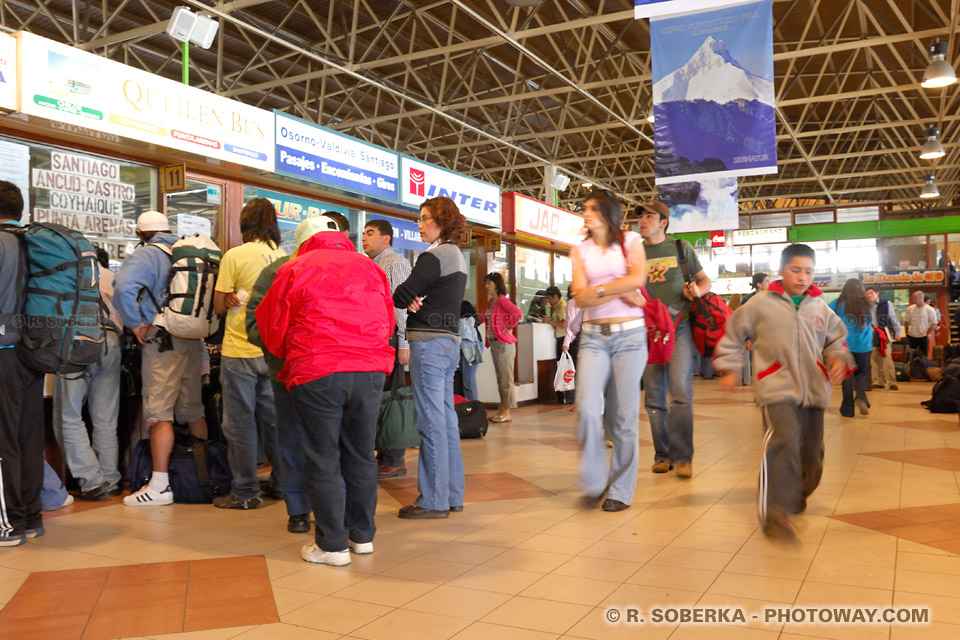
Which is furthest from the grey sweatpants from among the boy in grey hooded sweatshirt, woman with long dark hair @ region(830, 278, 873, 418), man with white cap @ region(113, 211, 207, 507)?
woman with long dark hair @ region(830, 278, 873, 418)

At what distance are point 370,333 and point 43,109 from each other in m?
2.63

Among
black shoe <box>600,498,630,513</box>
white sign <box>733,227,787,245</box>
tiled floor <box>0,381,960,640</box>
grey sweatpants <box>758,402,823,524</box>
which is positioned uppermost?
white sign <box>733,227,787,245</box>

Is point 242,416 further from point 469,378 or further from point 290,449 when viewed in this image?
point 469,378

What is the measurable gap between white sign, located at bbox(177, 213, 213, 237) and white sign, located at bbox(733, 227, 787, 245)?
25.0m

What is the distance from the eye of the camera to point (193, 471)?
474 centimetres

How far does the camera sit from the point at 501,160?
26.6 m

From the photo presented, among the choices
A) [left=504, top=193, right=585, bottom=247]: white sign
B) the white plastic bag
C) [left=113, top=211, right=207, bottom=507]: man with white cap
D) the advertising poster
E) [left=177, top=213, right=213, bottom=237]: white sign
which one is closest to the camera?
[left=113, top=211, right=207, bottom=507]: man with white cap

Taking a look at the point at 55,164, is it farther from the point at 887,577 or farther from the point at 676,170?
the point at 887,577

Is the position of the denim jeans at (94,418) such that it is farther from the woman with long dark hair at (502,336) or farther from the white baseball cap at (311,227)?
the woman with long dark hair at (502,336)

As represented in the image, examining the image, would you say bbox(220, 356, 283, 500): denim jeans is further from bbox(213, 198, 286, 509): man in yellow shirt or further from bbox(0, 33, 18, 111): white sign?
bbox(0, 33, 18, 111): white sign

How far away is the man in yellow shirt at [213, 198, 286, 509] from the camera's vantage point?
4.46 metres

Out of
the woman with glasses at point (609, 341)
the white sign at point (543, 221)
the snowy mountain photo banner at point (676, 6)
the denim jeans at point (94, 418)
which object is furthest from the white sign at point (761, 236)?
the denim jeans at point (94, 418)

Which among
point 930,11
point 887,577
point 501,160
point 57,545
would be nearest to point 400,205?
point 57,545

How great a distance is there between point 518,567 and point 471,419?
3892 mm
